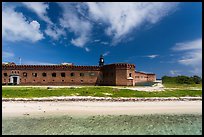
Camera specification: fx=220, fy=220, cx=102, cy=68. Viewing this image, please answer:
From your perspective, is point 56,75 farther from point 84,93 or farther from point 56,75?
point 84,93

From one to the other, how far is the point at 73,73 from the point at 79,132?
1349 inches

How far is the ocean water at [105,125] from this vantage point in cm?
1012

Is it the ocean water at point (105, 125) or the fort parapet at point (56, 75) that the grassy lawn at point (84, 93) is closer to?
the ocean water at point (105, 125)

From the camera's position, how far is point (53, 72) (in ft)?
144

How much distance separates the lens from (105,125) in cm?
1137

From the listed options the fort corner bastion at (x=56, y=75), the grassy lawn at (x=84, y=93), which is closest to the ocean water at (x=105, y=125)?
the grassy lawn at (x=84, y=93)

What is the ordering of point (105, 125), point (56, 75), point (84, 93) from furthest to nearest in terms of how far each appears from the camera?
1. point (56, 75)
2. point (84, 93)
3. point (105, 125)

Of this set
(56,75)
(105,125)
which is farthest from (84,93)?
(56,75)

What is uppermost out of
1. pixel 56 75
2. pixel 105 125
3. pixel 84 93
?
pixel 56 75

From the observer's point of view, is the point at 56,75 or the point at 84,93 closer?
the point at 84,93

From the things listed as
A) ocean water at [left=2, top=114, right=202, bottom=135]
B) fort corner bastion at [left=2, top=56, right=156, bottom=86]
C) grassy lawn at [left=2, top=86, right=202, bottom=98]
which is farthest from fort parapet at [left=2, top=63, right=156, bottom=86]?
ocean water at [left=2, top=114, right=202, bottom=135]

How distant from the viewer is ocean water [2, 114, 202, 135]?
1012 cm

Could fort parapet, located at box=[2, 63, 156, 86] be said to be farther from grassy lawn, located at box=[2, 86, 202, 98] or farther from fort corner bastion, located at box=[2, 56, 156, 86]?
grassy lawn, located at box=[2, 86, 202, 98]

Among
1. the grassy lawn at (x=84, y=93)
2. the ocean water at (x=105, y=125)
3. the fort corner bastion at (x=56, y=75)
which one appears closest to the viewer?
the ocean water at (x=105, y=125)
